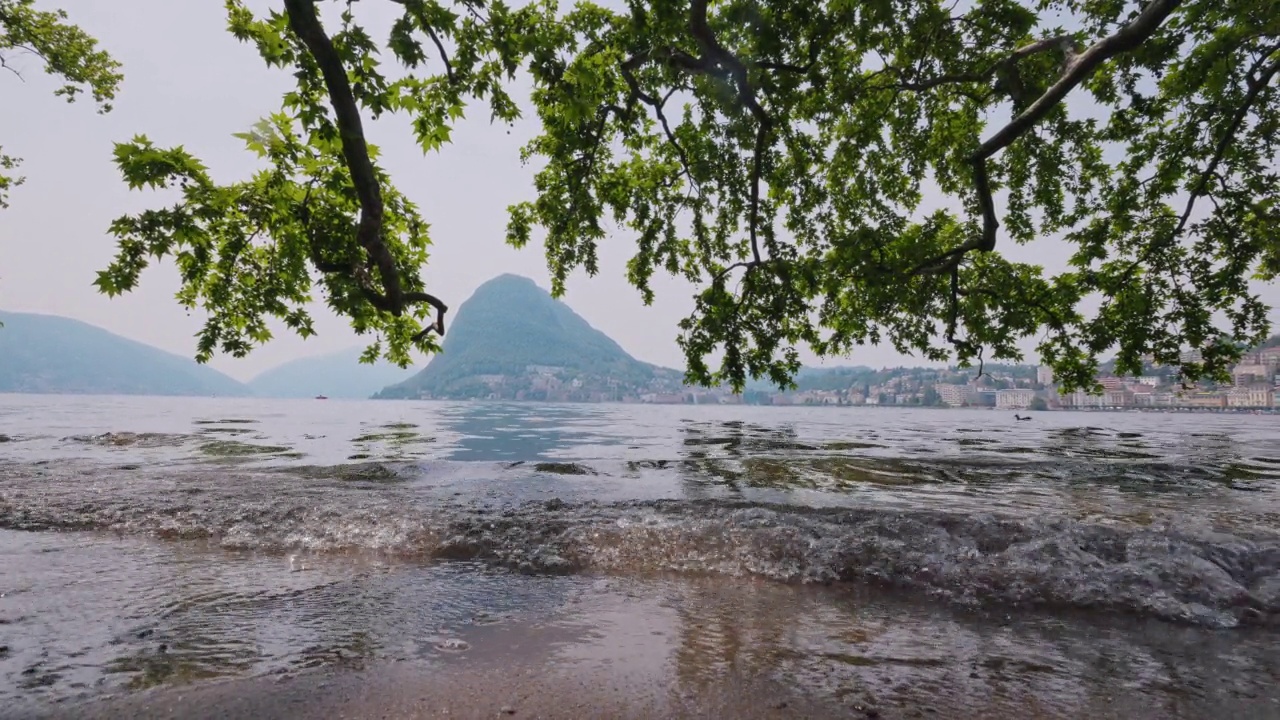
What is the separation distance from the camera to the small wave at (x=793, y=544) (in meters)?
5.83

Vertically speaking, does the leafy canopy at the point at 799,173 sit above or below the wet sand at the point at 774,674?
above

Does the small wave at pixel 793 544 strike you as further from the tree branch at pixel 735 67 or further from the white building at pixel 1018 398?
the white building at pixel 1018 398

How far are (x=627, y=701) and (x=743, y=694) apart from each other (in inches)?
29.6

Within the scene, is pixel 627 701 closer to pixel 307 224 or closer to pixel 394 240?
pixel 307 224

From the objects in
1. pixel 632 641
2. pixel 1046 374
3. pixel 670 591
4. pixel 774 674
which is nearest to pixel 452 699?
pixel 632 641

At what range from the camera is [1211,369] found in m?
11.6

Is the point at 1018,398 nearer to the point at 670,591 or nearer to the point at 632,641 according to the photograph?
the point at 670,591

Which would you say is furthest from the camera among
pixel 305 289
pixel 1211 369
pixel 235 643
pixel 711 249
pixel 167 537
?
pixel 711 249

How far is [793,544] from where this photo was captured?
7195 millimetres

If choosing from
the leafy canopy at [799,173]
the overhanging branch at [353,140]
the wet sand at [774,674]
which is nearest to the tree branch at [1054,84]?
the leafy canopy at [799,173]

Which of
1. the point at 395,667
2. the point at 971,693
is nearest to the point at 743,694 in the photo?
the point at 971,693

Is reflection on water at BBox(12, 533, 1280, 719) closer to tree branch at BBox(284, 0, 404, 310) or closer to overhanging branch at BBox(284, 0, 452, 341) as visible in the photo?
overhanging branch at BBox(284, 0, 452, 341)

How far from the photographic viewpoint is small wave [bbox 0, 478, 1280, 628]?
5.83 meters

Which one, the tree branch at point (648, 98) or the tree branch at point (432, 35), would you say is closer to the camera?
the tree branch at point (432, 35)
